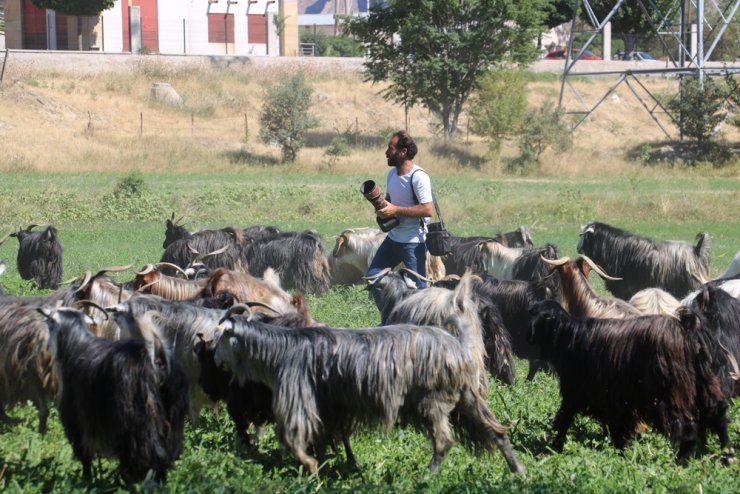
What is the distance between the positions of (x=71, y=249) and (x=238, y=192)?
763 cm

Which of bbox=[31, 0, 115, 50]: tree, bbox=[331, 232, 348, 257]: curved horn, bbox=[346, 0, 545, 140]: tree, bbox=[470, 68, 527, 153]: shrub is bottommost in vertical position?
bbox=[331, 232, 348, 257]: curved horn

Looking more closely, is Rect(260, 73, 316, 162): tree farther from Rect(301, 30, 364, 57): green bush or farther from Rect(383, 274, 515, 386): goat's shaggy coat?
Rect(383, 274, 515, 386): goat's shaggy coat

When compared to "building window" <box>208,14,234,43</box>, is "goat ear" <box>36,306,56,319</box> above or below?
below

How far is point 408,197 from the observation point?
9.63 meters

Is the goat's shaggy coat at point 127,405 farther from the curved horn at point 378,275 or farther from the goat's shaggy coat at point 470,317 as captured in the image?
the curved horn at point 378,275

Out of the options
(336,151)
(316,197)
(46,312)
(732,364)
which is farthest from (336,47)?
(46,312)

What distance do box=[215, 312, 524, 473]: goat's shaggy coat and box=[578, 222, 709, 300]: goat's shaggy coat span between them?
290 inches

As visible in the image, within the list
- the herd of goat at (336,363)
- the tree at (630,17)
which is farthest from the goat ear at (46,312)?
the tree at (630,17)

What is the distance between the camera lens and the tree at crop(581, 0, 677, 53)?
57969 millimetres

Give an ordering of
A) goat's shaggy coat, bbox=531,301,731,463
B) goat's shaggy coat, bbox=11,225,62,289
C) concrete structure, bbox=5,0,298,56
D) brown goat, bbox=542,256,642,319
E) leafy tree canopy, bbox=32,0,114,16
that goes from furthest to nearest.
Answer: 1. concrete structure, bbox=5,0,298,56
2. leafy tree canopy, bbox=32,0,114,16
3. goat's shaggy coat, bbox=11,225,62,289
4. brown goat, bbox=542,256,642,319
5. goat's shaggy coat, bbox=531,301,731,463

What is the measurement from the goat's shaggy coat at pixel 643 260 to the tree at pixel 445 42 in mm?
30578

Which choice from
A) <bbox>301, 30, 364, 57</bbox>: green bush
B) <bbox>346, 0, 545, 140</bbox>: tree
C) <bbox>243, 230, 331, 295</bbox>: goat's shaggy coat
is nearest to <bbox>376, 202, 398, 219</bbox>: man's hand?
<bbox>243, 230, 331, 295</bbox>: goat's shaggy coat

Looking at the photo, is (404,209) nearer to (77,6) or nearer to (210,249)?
(210,249)

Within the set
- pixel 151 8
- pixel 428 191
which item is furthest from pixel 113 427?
pixel 151 8
